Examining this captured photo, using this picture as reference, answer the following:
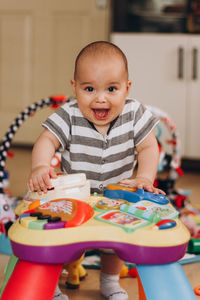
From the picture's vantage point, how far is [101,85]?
2.69 ft

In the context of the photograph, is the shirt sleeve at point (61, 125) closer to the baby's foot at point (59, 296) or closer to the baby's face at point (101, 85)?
the baby's face at point (101, 85)

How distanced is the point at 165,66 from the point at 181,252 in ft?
5.21

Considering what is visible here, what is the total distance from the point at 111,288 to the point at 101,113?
342mm

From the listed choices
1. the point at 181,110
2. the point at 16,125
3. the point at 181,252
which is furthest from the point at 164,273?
the point at 181,110

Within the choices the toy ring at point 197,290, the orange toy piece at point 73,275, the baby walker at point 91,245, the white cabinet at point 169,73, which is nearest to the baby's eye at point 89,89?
the baby walker at point 91,245

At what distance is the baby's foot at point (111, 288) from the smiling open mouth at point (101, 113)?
32 centimetres

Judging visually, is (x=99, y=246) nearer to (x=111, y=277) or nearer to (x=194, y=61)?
(x=111, y=277)

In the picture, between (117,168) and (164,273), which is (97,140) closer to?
(117,168)

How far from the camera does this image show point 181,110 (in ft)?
7.11

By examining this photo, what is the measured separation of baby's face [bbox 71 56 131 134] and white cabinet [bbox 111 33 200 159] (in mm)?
1311

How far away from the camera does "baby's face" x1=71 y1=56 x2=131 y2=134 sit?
2.68 ft

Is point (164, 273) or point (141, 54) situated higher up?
point (141, 54)

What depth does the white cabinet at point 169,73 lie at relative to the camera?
2143 millimetres

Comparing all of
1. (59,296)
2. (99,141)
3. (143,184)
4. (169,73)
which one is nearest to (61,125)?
(99,141)
